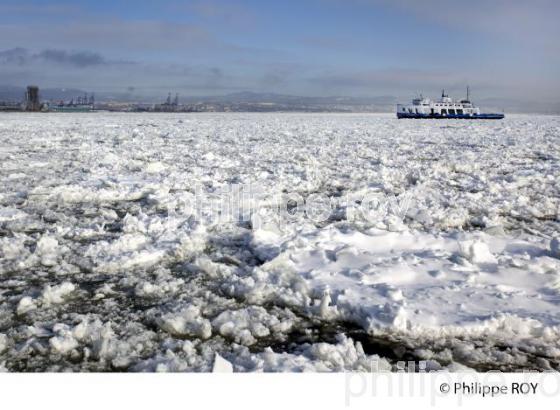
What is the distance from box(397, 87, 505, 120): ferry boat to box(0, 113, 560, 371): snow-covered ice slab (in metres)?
58.1

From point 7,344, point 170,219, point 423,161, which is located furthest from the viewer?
point 423,161

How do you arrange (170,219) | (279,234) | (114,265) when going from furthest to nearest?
1. (170,219)
2. (279,234)
3. (114,265)

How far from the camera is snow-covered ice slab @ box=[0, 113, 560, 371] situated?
258 cm

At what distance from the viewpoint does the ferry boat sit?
62438 millimetres

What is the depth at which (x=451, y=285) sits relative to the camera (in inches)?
133

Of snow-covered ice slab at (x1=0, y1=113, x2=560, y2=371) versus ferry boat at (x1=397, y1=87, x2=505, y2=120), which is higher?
ferry boat at (x1=397, y1=87, x2=505, y2=120)

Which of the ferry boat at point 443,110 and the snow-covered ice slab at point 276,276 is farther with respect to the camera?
the ferry boat at point 443,110

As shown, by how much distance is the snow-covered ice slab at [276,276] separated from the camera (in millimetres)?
2582

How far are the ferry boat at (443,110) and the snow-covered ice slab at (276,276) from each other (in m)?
58.1

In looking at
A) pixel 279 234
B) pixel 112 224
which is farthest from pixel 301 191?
pixel 112 224

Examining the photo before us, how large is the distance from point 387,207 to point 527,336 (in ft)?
10.6

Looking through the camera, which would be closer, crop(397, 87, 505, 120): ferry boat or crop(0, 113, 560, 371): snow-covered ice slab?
crop(0, 113, 560, 371): snow-covered ice slab

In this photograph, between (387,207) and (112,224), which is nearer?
(112,224)
